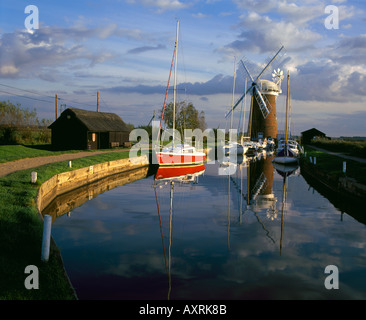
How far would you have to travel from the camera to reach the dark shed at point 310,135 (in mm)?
89144

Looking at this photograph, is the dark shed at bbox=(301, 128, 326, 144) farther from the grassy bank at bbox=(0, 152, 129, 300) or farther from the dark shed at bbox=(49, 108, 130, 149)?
the grassy bank at bbox=(0, 152, 129, 300)

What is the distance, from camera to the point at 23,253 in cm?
912

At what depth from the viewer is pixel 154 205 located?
66.4 ft

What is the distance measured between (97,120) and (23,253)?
40.6 meters

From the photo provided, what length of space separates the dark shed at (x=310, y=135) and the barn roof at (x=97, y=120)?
178 ft

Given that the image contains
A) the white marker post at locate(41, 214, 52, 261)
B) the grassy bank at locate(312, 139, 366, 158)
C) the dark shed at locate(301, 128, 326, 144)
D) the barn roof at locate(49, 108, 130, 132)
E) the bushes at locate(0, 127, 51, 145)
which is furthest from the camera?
the dark shed at locate(301, 128, 326, 144)

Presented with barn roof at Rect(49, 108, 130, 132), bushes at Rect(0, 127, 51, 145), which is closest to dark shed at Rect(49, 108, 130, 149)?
barn roof at Rect(49, 108, 130, 132)

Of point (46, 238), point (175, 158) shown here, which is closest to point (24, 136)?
point (175, 158)

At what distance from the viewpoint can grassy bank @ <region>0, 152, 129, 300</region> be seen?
→ 23.9 feet

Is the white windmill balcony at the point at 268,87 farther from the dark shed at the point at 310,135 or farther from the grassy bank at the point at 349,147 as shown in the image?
the grassy bank at the point at 349,147

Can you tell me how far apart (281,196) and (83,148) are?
93.4 ft

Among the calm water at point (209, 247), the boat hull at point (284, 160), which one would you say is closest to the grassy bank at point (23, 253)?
the calm water at point (209, 247)

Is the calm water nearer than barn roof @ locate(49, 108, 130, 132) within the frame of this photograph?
Yes

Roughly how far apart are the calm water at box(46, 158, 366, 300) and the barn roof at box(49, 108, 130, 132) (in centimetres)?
2452
